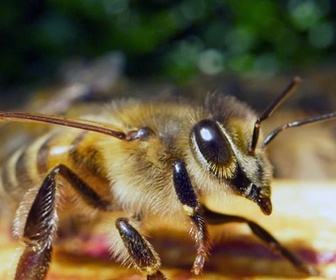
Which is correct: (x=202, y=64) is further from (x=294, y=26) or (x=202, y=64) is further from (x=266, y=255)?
(x=266, y=255)

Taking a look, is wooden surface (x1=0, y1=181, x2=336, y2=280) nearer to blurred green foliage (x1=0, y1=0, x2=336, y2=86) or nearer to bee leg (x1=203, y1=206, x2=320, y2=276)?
bee leg (x1=203, y1=206, x2=320, y2=276)

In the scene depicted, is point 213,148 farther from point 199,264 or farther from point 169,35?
point 169,35

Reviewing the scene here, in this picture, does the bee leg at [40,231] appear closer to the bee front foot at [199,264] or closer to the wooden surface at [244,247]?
the wooden surface at [244,247]

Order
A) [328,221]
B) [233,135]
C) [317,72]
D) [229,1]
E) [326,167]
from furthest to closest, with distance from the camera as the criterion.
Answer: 1. [229,1]
2. [317,72]
3. [326,167]
4. [328,221]
5. [233,135]

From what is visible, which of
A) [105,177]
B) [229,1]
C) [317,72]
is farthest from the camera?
[229,1]

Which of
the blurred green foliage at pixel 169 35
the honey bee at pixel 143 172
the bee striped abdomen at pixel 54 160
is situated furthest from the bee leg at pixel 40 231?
the blurred green foliage at pixel 169 35

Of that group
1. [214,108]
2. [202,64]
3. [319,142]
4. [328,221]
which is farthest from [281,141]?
[202,64]

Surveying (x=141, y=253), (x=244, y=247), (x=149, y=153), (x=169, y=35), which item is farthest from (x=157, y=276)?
(x=169, y=35)
